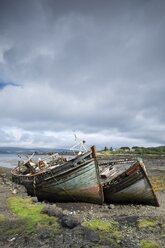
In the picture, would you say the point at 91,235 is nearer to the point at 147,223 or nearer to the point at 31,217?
the point at 147,223

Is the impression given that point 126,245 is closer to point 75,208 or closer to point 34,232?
point 34,232

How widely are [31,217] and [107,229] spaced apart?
508cm

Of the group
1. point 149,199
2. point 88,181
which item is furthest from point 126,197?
point 88,181

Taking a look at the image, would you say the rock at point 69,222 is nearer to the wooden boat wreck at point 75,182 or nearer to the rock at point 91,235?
the rock at point 91,235

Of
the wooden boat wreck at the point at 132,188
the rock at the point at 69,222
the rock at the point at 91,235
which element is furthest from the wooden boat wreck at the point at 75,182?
the rock at the point at 91,235

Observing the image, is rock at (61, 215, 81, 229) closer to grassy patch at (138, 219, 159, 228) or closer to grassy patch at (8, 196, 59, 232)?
grassy patch at (8, 196, 59, 232)

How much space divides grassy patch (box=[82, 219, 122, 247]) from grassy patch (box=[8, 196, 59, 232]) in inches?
72.1

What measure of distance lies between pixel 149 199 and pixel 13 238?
35.7 feet

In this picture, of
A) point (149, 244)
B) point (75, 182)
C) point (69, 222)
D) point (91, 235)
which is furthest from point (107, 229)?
point (75, 182)

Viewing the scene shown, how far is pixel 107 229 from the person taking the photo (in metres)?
13.8

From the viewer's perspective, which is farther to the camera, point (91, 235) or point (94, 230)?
point (94, 230)

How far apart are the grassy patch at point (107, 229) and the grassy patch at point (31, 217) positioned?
1832mm

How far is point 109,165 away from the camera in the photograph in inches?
1113

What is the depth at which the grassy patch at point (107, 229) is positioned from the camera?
12491mm
